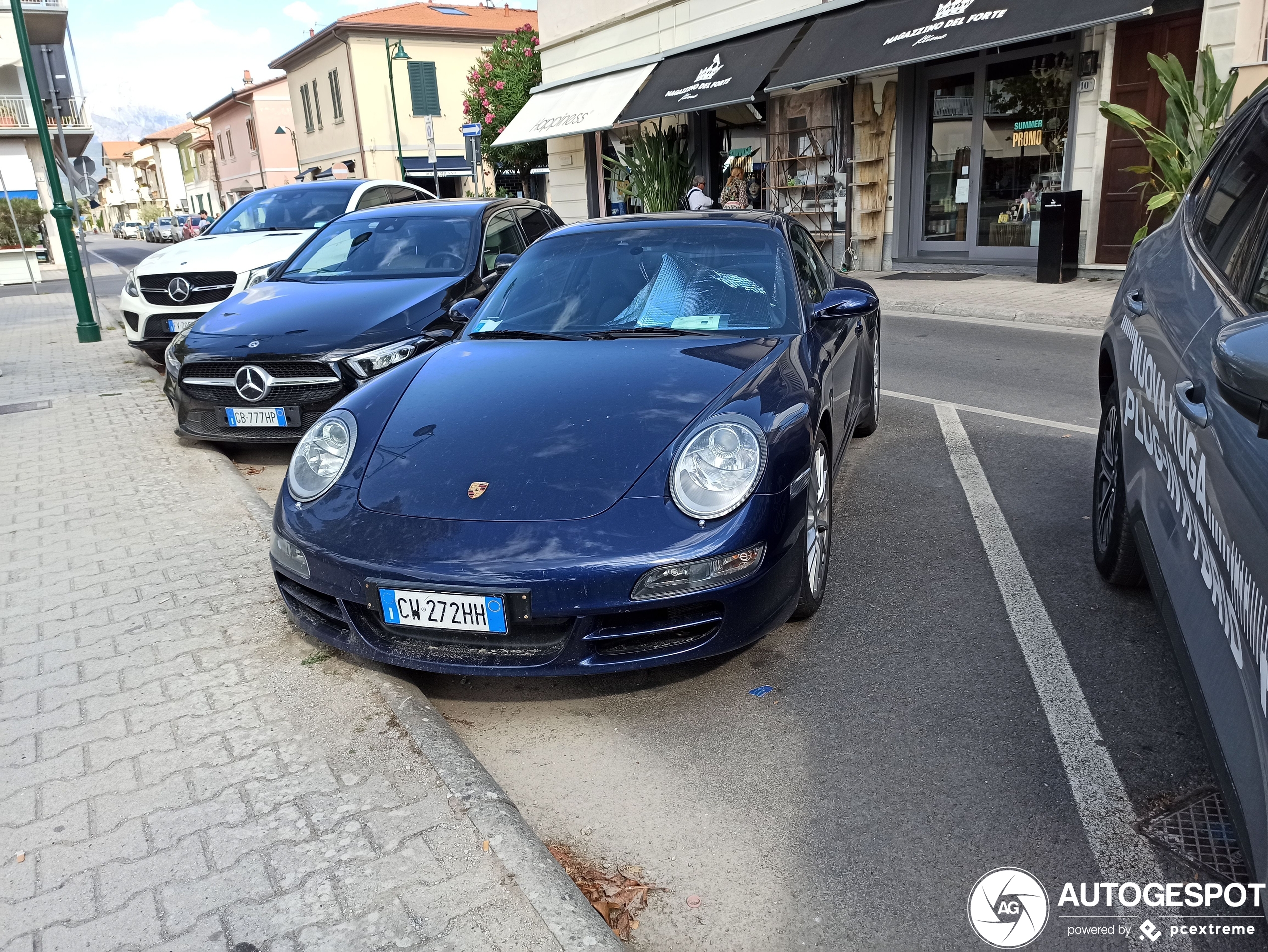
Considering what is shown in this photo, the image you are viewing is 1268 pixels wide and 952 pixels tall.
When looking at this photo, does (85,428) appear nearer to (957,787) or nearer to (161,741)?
(161,741)

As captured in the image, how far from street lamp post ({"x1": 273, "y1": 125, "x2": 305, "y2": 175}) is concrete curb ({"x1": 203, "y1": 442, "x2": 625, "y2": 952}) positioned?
51692 mm

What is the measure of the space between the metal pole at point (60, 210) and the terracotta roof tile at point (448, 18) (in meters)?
32.9

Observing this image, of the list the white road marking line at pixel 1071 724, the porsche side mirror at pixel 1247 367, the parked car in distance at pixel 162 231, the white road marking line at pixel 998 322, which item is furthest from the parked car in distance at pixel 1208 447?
the parked car in distance at pixel 162 231

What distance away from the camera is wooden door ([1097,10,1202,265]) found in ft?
37.7

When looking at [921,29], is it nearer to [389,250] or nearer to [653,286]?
[389,250]

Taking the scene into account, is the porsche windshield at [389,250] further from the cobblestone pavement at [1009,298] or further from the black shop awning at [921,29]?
the black shop awning at [921,29]

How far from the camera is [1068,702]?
9.77 ft

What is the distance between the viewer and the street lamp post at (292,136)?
50.7 m

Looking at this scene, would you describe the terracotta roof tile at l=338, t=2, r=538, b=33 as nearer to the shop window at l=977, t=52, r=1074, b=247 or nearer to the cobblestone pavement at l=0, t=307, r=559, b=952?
the shop window at l=977, t=52, r=1074, b=247

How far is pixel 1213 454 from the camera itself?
6.82 feet

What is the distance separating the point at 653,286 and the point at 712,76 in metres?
15.4

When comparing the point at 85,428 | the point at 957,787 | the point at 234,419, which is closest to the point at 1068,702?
the point at 957,787

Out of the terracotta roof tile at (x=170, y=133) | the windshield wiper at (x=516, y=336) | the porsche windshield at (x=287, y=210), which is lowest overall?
the windshield wiper at (x=516, y=336)

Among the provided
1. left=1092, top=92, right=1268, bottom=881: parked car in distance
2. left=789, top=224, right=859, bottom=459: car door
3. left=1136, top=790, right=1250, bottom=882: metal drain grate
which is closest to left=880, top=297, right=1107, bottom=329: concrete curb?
left=789, top=224, right=859, bottom=459: car door
